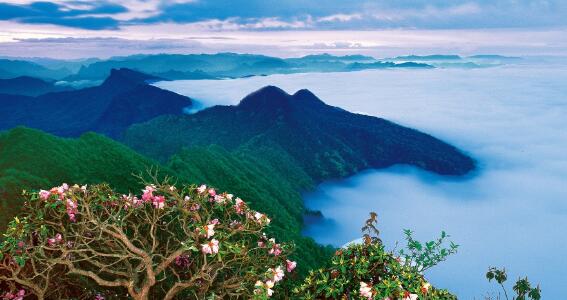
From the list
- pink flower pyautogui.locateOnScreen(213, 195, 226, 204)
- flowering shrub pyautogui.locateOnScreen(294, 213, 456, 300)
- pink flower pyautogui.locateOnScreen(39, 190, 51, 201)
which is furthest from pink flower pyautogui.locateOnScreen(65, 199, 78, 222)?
flowering shrub pyautogui.locateOnScreen(294, 213, 456, 300)

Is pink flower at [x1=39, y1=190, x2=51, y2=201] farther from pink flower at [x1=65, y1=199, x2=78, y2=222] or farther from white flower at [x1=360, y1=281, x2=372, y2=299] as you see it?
white flower at [x1=360, y1=281, x2=372, y2=299]

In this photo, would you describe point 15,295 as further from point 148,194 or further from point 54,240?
point 148,194

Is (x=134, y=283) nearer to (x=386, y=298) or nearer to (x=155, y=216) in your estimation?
(x=155, y=216)

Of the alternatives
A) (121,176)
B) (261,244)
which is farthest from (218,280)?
(121,176)

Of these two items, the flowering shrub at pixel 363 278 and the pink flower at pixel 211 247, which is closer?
the flowering shrub at pixel 363 278

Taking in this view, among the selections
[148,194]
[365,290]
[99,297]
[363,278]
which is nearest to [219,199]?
[148,194]

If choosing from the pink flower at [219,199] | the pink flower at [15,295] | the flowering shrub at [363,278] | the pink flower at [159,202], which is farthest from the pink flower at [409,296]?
the pink flower at [15,295]

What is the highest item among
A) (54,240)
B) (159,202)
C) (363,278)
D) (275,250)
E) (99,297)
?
(159,202)

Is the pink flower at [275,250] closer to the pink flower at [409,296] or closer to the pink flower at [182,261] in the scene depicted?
the pink flower at [182,261]
